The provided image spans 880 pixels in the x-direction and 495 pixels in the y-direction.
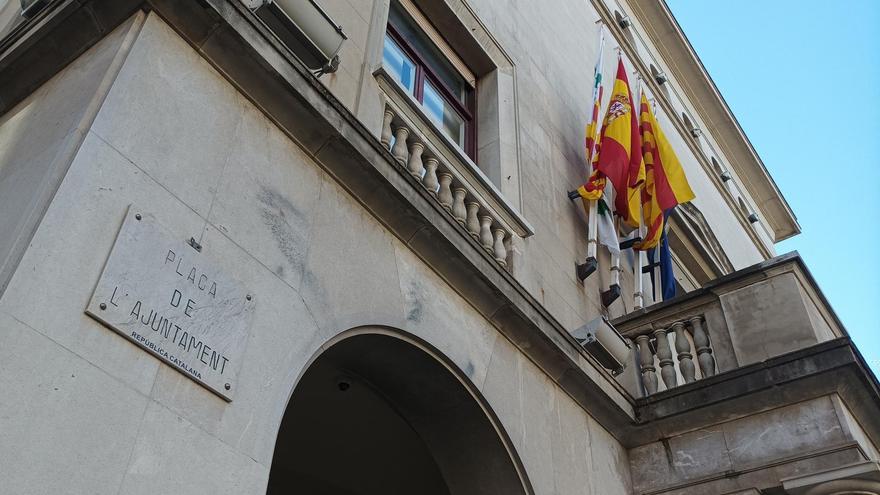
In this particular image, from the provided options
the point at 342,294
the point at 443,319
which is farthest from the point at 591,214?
the point at 342,294

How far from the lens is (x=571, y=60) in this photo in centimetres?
1230

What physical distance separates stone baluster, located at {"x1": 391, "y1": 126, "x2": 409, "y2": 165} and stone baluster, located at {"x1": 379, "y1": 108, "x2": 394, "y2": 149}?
0.21 feet

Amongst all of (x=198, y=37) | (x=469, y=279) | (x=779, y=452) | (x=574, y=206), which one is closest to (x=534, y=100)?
(x=574, y=206)

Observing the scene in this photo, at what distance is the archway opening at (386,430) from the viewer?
19.1 feet

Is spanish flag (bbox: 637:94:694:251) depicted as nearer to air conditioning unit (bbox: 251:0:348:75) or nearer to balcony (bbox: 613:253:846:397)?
balcony (bbox: 613:253:846:397)

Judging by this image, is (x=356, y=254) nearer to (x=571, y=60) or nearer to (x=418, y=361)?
(x=418, y=361)

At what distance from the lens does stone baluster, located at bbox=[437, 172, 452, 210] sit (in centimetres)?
681

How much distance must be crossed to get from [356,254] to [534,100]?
5288 mm

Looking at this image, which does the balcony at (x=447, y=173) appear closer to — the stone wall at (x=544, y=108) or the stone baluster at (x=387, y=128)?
the stone baluster at (x=387, y=128)

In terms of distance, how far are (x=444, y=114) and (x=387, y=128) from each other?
7.56ft

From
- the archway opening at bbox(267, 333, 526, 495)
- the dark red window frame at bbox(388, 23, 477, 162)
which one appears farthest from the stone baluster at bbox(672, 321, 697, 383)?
the dark red window frame at bbox(388, 23, 477, 162)

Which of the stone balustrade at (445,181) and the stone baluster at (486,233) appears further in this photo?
the stone baluster at (486,233)

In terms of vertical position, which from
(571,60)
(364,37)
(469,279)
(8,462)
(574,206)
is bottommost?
(8,462)

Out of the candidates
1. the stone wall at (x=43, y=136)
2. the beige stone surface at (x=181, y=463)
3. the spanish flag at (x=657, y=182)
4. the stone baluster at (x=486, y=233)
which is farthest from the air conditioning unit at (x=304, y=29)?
the spanish flag at (x=657, y=182)
